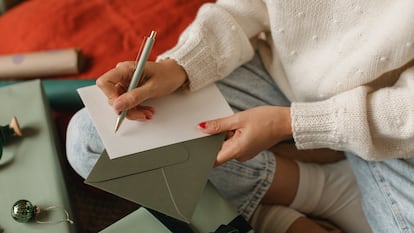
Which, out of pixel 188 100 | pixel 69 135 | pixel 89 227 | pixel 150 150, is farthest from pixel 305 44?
pixel 89 227

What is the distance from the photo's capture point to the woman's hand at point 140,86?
72 cm

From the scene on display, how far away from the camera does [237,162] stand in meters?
0.83

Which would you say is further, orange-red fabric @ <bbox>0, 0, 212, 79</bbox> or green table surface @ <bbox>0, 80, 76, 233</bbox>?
orange-red fabric @ <bbox>0, 0, 212, 79</bbox>

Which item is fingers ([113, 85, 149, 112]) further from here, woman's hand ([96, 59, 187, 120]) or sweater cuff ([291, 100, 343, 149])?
sweater cuff ([291, 100, 343, 149])

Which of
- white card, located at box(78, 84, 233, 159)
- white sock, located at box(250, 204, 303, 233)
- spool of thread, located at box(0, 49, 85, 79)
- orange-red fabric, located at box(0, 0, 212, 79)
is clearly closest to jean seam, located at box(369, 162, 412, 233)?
white sock, located at box(250, 204, 303, 233)

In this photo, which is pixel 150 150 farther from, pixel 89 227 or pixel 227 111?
pixel 89 227

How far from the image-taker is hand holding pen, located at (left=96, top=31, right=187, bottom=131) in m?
0.72

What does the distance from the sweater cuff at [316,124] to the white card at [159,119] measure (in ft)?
0.35

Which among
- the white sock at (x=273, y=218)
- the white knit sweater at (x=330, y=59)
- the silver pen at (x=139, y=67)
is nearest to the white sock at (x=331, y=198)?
the white sock at (x=273, y=218)

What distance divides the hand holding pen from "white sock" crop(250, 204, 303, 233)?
0.90 feet

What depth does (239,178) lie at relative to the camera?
32.9 inches

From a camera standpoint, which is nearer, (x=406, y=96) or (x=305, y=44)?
(x=406, y=96)

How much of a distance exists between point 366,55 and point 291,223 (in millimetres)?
305

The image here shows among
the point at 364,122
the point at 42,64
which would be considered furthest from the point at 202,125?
the point at 42,64
